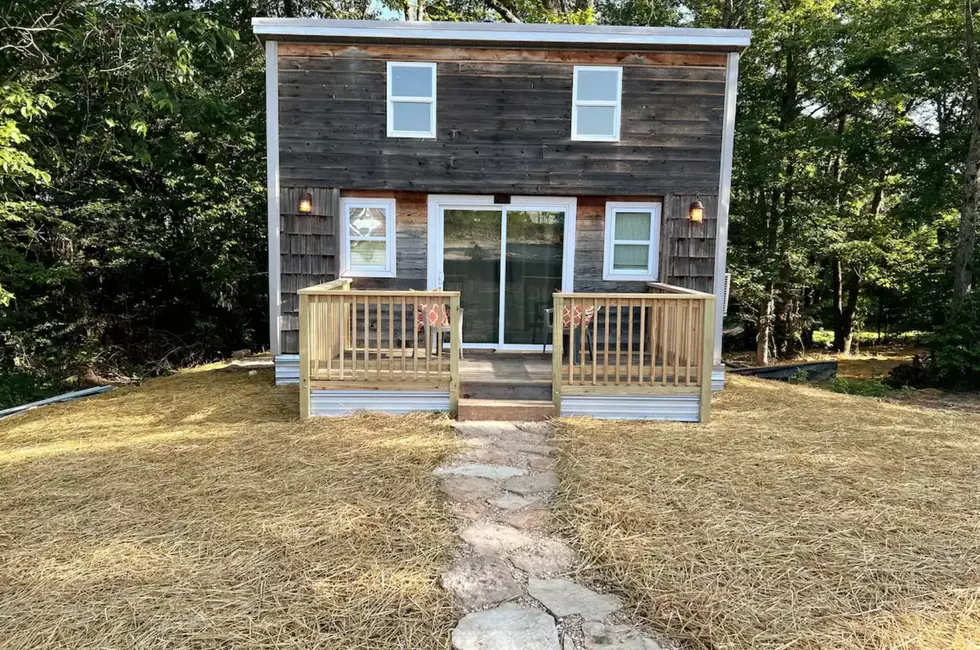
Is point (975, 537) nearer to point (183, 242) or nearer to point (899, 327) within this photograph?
point (899, 327)

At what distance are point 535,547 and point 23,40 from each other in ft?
27.2

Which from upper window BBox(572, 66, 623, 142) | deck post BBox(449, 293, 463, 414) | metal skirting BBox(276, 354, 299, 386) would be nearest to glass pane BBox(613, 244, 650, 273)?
upper window BBox(572, 66, 623, 142)

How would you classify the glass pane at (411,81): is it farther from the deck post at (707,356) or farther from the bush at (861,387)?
the bush at (861,387)

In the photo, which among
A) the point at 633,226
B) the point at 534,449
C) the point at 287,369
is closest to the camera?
the point at 534,449

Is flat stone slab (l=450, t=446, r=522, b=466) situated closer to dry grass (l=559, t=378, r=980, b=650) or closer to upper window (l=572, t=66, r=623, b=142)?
dry grass (l=559, t=378, r=980, b=650)

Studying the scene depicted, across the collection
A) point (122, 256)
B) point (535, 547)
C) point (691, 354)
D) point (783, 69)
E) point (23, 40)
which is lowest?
point (535, 547)

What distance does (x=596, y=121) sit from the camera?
688cm

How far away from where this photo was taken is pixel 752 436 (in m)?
4.93

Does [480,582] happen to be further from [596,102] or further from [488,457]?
[596,102]

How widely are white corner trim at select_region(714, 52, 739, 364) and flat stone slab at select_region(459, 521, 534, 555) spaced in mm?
4529

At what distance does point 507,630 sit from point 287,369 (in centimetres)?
544

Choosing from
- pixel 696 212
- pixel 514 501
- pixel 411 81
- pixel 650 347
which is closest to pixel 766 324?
pixel 696 212

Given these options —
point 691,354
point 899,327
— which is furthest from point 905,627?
point 899,327

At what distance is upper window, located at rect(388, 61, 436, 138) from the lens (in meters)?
6.76
